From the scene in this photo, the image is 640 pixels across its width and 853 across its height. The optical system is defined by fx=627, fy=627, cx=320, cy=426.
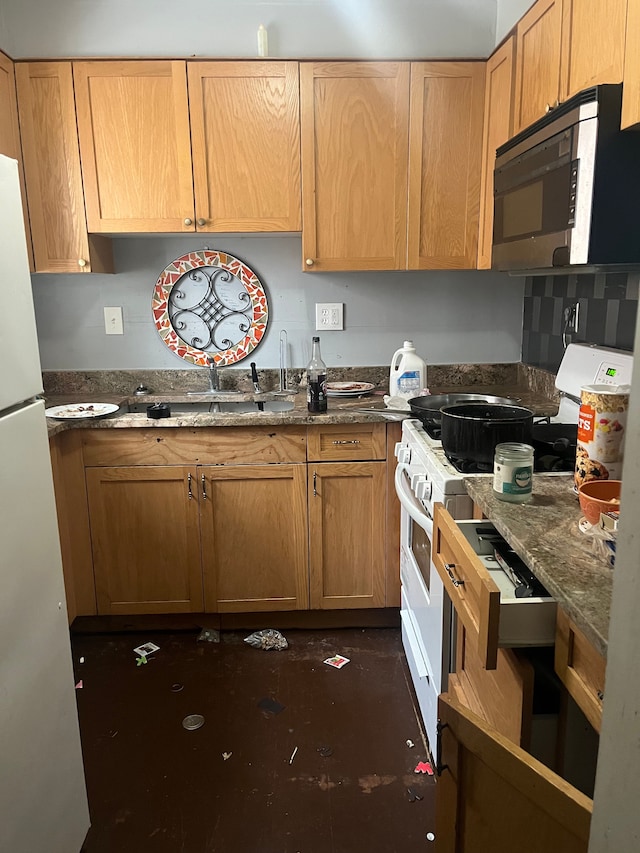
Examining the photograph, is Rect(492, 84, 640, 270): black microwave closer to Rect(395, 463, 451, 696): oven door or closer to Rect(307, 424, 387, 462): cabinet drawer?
Rect(395, 463, 451, 696): oven door

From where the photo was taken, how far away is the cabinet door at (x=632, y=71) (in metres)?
1.34

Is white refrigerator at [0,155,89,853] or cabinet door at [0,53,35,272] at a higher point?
cabinet door at [0,53,35,272]

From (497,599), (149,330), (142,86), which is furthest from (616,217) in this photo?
(149,330)

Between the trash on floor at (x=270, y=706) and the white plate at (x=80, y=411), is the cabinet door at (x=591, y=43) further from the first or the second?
the trash on floor at (x=270, y=706)

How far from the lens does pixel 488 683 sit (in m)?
1.25

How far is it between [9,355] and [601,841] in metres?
1.17

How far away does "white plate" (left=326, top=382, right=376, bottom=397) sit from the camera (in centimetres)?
265

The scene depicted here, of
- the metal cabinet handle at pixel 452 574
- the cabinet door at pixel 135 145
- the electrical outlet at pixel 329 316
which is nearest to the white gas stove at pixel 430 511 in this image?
the metal cabinet handle at pixel 452 574

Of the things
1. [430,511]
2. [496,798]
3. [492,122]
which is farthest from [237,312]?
[496,798]

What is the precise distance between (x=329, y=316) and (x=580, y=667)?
208 centimetres

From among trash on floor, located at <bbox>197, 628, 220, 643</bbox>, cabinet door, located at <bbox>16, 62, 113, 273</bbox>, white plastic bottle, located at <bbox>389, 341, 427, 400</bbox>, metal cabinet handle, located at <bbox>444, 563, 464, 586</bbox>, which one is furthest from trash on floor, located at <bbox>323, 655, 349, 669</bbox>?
cabinet door, located at <bbox>16, 62, 113, 273</bbox>

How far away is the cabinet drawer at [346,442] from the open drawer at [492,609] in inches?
42.7

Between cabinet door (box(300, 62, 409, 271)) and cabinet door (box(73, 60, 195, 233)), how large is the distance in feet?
1.56

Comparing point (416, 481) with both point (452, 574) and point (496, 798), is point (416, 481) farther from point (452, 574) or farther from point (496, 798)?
point (496, 798)
